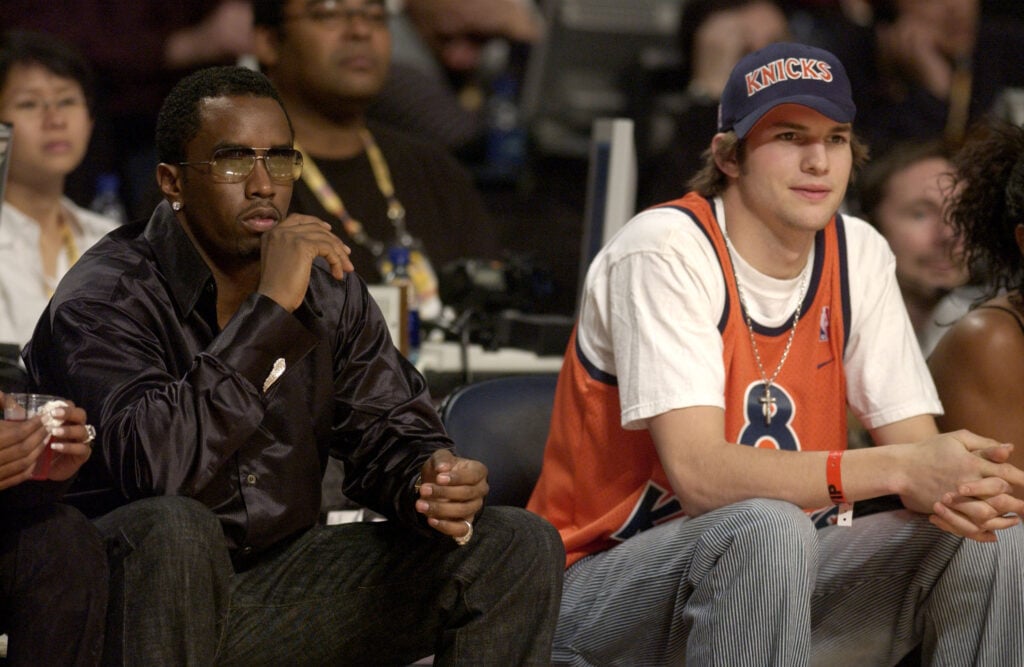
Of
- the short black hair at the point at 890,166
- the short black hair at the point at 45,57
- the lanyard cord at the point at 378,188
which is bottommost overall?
the lanyard cord at the point at 378,188

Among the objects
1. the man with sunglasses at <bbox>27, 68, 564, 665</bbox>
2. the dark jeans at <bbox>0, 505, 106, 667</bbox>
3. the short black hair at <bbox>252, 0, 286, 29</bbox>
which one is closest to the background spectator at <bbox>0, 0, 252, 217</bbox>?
the short black hair at <bbox>252, 0, 286, 29</bbox>

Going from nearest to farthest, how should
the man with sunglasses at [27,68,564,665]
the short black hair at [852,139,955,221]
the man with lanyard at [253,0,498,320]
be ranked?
the man with sunglasses at [27,68,564,665], the short black hair at [852,139,955,221], the man with lanyard at [253,0,498,320]

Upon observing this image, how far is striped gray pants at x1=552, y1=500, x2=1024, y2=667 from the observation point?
7.75 feet

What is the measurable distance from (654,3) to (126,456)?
4.51 meters

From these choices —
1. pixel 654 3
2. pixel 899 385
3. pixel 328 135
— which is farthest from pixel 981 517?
pixel 654 3

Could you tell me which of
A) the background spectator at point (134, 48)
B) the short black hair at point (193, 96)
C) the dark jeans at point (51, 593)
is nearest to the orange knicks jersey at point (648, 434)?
the short black hair at point (193, 96)

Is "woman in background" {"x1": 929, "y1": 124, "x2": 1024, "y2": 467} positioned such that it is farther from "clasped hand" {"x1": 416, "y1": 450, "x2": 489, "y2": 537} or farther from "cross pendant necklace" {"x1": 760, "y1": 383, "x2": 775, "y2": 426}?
"clasped hand" {"x1": 416, "y1": 450, "x2": 489, "y2": 537}

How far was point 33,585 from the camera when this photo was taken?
A: 2.08 metres

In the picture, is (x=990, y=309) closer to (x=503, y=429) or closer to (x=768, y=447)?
(x=768, y=447)

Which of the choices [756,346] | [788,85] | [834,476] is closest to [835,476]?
[834,476]

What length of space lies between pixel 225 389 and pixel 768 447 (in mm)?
1065

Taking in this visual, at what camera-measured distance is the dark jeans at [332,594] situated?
2.11 metres

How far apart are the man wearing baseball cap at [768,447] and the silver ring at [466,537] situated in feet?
1.24

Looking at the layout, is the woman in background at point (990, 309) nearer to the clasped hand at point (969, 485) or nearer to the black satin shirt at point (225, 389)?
the clasped hand at point (969, 485)
